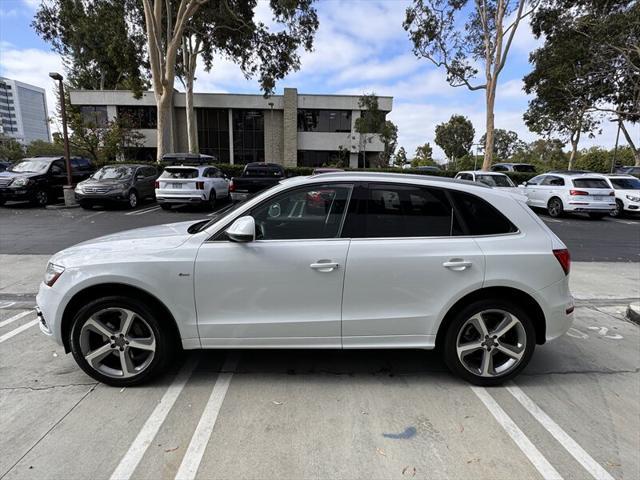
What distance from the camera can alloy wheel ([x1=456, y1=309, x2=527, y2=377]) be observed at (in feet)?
10.4

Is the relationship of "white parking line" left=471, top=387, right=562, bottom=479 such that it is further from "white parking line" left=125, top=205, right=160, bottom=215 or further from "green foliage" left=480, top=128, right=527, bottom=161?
"green foliage" left=480, top=128, right=527, bottom=161

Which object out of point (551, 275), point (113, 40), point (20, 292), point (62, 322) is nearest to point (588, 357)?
point (551, 275)

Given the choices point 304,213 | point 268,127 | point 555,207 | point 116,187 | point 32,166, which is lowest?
point 555,207

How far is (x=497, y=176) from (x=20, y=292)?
1560 centimetres

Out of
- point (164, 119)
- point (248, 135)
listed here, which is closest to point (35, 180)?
point (164, 119)

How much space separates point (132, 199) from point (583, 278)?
46.7ft

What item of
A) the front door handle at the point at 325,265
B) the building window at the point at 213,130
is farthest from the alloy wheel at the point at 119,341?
the building window at the point at 213,130

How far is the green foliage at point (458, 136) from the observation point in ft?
212

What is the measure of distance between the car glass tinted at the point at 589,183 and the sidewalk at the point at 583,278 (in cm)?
761

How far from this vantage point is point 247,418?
2.81m

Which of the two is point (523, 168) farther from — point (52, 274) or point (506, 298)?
point (52, 274)

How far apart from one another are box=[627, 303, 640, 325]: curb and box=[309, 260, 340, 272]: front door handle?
14.3ft

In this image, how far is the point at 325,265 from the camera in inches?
117

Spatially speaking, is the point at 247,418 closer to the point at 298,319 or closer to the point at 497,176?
the point at 298,319
